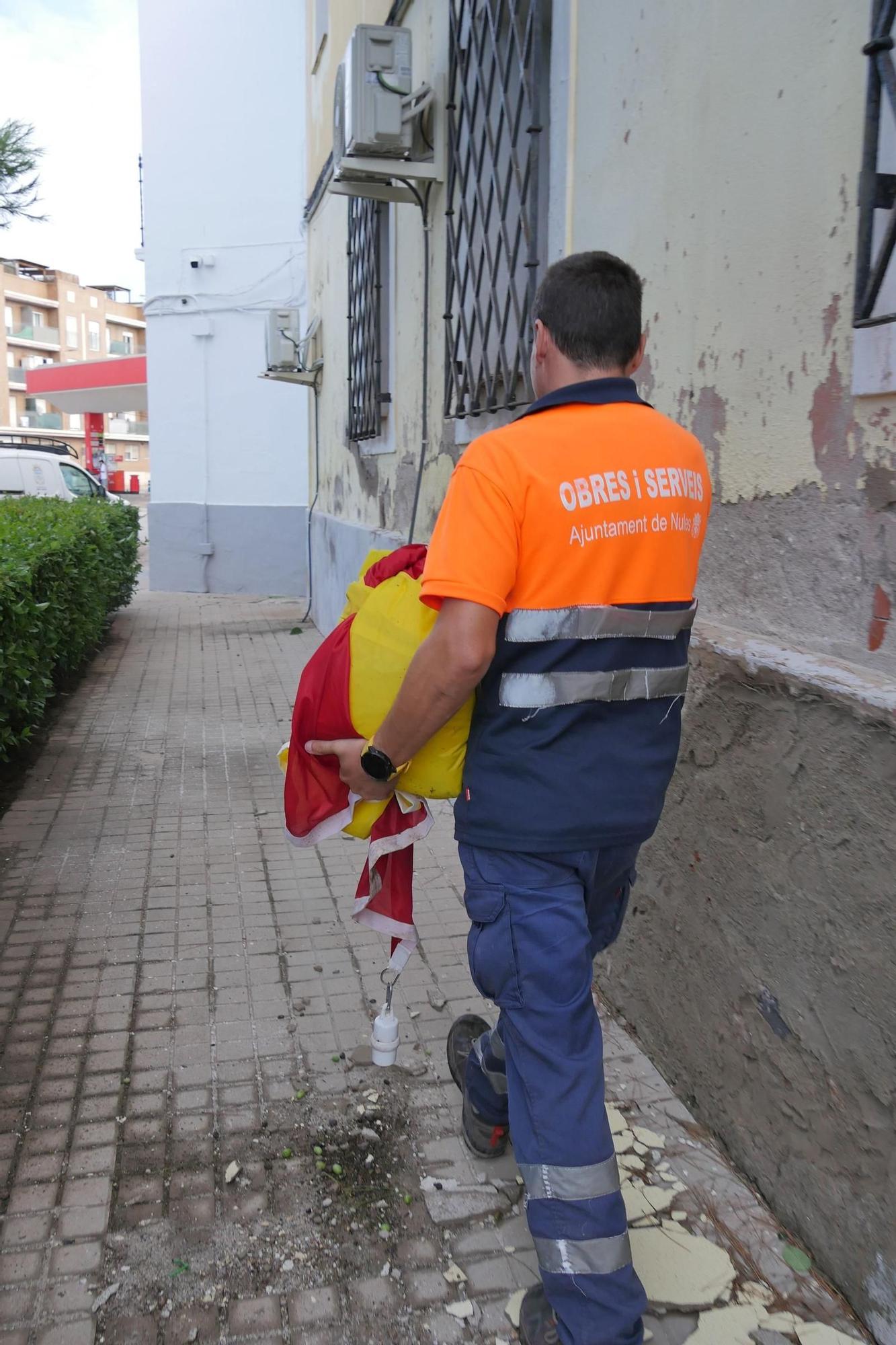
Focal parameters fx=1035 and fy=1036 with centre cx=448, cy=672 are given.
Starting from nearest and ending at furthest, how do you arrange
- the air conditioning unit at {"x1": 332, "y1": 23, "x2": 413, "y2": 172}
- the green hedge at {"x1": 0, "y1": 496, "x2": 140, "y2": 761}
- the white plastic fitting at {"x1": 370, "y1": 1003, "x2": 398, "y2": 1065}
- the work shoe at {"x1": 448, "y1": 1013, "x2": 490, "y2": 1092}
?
the white plastic fitting at {"x1": 370, "y1": 1003, "x2": 398, "y2": 1065} < the work shoe at {"x1": 448, "y1": 1013, "x2": 490, "y2": 1092} < the green hedge at {"x1": 0, "y1": 496, "x2": 140, "y2": 761} < the air conditioning unit at {"x1": 332, "y1": 23, "x2": 413, "y2": 172}

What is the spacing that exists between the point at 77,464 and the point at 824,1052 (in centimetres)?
1656

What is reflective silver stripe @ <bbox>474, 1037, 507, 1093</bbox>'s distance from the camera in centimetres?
→ 258

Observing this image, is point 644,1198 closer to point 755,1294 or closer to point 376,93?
point 755,1294

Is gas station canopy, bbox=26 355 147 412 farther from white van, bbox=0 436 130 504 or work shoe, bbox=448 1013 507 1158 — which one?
work shoe, bbox=448 1013 507 1158

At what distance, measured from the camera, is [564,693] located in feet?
6.35

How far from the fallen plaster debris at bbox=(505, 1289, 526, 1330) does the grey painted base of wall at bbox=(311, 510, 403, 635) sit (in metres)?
5.08

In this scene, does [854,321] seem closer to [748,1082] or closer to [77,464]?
[748,1082]

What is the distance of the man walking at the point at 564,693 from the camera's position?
1861 millimetres

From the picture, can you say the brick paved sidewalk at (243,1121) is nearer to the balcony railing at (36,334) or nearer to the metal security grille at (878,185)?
the metal security grille at (878,185)

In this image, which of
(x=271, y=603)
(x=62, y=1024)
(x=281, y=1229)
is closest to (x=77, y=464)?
(x=271, y=603)

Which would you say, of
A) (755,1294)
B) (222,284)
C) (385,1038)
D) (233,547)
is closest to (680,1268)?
(755,1294)

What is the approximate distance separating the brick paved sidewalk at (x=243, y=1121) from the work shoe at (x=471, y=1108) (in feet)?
0.16

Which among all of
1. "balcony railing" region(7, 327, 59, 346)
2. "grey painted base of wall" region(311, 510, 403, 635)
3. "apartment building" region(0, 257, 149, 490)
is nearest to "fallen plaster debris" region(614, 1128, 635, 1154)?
"grey painted base of wall" region(311, 510, 403, 635)

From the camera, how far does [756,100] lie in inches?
100
